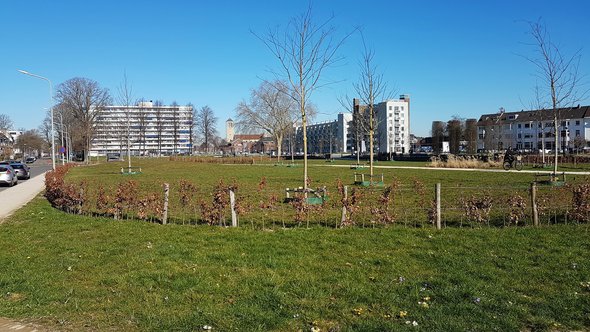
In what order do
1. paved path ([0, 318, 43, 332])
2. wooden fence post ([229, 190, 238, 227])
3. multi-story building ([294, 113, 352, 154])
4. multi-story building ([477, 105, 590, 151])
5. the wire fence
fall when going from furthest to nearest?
multi-story building ([294, 113, 352, 154]) < multi-story building ([477, 105, 590, 151]) < wooden fence post ([229, 190, 238, 227]) < the wire fence < paved path ([0, 318, 43, 332])

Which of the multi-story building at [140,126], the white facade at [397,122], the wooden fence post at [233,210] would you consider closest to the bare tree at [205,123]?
the multi-story building at [140,126]

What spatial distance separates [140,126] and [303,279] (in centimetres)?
7706

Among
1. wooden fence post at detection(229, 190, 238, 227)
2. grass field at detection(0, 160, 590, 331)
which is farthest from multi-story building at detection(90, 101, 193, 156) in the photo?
grass field at detection(0, 160, 590, 331)

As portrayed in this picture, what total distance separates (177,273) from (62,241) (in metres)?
4.06

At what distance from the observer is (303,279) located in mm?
6117

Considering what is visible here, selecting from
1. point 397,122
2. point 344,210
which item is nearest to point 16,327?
point 344,210

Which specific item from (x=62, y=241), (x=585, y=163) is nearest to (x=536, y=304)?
(x=62, y=241)

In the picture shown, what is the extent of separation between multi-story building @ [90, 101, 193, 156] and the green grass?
3129cm

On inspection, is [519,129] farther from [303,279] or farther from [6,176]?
[303,279]

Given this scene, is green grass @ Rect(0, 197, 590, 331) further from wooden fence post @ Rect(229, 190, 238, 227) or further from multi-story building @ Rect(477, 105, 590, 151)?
multi-story building @ Rect(477, 105, 590, 151)

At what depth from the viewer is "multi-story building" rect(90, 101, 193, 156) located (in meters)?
66.5

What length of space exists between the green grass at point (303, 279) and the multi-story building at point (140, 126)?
103 ft

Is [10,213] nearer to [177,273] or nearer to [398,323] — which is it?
[177,273]

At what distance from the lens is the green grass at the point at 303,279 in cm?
477
